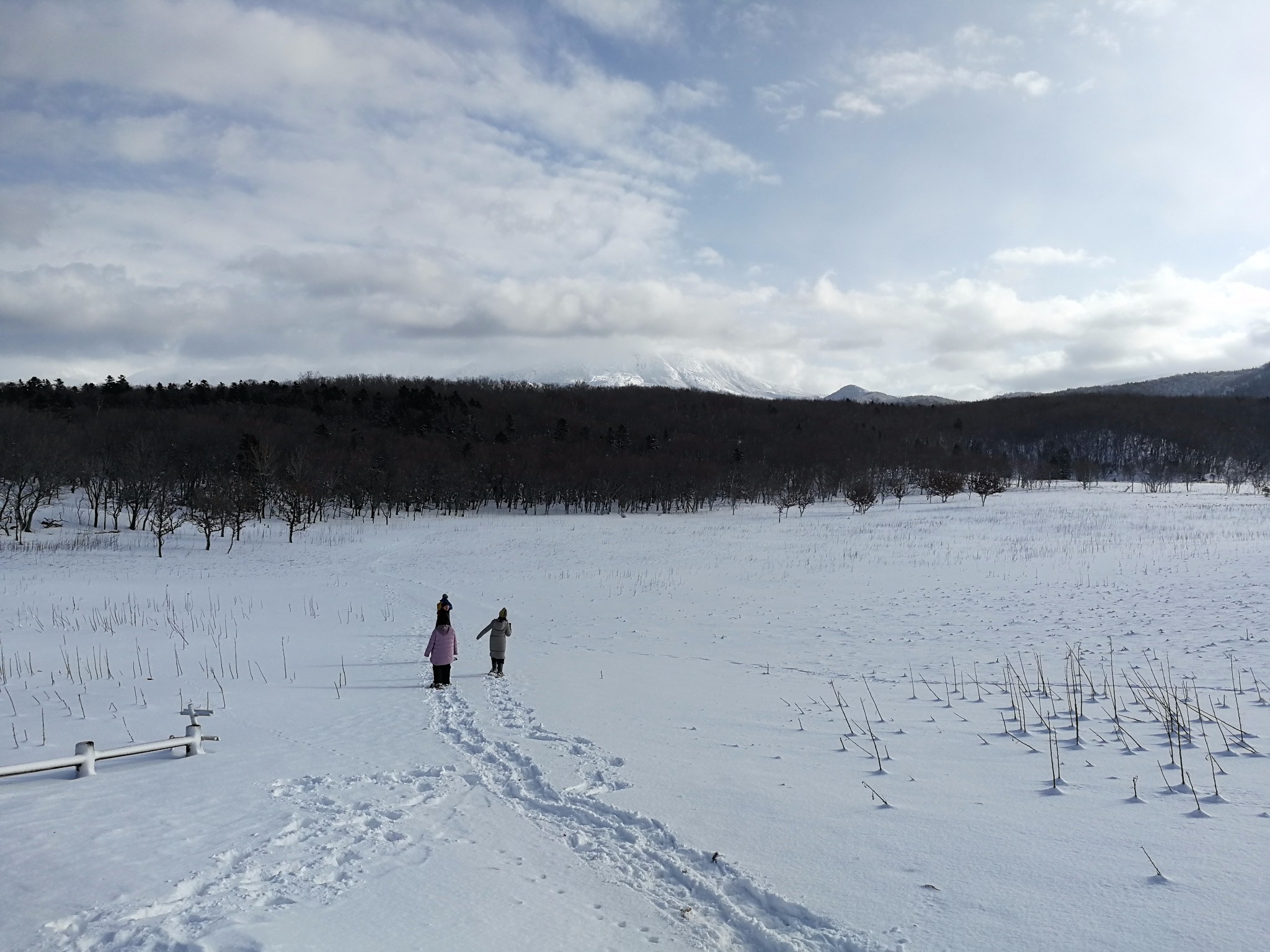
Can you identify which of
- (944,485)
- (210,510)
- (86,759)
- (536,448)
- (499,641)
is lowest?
(499,641)

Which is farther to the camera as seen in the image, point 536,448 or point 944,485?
A: point 536,448

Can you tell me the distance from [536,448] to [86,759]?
10218 cm

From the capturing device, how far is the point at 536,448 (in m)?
110

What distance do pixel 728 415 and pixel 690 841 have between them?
162 metres

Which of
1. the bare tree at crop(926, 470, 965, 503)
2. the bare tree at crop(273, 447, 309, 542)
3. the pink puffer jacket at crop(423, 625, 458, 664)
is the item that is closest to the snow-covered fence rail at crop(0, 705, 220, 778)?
the pink puffer jacket at crop(423, 625, 458, 664)

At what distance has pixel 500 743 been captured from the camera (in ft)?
31.9

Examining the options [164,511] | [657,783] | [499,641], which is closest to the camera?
[657,783]

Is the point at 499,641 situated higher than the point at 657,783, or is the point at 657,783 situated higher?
the point at 657,783

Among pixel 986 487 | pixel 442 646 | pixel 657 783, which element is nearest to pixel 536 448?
pixel 986 487

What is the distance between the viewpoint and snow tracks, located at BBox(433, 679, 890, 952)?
16.1 ft

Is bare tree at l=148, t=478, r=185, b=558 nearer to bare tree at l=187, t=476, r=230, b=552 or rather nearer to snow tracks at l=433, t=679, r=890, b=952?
bare tree at l=187, t=476, r=230, b=552

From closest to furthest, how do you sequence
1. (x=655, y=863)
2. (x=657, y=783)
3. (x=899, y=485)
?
(x=655, y=863) → (x=657, y=783) → (x=899, y=485)

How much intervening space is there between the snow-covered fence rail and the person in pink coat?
461 cm

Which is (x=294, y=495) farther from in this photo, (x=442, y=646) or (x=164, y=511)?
(x=442, y=646)
